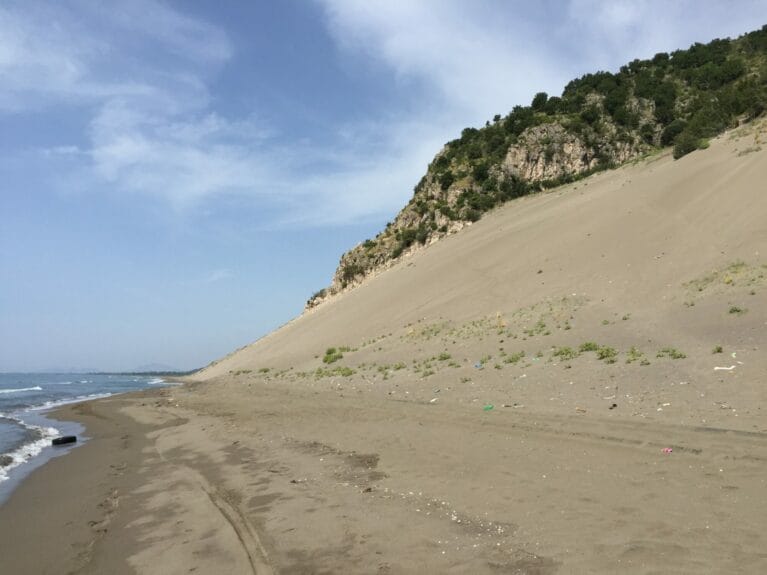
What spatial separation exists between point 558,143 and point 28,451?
4730cm

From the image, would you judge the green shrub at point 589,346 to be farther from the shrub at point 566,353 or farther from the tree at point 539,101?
the tree at point 539,101

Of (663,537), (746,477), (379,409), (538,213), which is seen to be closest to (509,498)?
(663,537)

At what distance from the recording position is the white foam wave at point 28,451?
37.5ft

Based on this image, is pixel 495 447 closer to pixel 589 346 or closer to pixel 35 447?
pixel 589 346

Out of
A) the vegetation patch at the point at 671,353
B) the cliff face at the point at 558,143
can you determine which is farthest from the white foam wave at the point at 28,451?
the cliff face at the point at 558,143

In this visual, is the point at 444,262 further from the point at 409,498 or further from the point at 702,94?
the point at 702,94

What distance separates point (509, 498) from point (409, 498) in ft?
4.23

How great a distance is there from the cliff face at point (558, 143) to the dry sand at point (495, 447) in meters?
23.5

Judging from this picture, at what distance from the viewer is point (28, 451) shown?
13.6m

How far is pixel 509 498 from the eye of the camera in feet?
21.3

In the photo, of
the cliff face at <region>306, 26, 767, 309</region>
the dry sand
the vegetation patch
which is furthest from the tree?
the vegetation patch

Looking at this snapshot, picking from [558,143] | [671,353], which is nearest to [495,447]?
[671,353]

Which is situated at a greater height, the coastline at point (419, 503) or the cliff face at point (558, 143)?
the cliff face at point (558, 143)

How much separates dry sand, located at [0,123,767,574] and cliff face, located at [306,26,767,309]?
23.5 m
